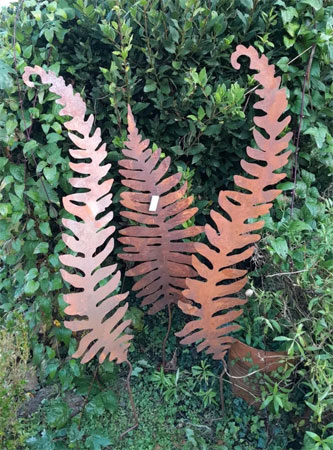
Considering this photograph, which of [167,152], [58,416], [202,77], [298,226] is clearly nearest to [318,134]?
[298,226]

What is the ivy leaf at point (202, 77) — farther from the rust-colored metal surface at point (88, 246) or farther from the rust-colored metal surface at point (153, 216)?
the rust-colored metal surface at point (88, 246)

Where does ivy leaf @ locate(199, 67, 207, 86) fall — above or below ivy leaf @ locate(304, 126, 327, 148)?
above

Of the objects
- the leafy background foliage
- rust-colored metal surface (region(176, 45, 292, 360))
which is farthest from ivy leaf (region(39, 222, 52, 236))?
rust-colored metal surface (region(176, 45, 292, 360))

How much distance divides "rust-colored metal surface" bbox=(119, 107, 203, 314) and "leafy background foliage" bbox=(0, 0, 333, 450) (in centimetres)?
23

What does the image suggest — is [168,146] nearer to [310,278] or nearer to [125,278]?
[125,278]

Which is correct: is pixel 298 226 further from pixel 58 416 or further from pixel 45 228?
pixel 58 416

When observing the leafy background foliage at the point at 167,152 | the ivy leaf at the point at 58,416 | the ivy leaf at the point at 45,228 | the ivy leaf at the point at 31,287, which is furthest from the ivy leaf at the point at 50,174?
the ivy leaf at the point at 58,416

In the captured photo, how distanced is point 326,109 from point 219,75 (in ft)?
1.84

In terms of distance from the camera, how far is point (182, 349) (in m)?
2.00

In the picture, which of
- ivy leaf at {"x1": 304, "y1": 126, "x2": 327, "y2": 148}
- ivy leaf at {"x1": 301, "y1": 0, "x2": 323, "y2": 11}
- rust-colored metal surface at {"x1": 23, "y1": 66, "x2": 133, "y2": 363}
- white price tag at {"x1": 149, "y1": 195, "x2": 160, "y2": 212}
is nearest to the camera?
rust-colored metal surface at {"x1": 23, "y1": 66, "x2": 133, "y2": 363}

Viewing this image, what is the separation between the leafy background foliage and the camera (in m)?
1.61

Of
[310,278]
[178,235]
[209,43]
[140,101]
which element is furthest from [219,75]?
[310,278]

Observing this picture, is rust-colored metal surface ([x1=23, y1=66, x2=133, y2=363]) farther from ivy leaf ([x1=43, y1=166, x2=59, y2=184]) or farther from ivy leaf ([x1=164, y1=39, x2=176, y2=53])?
ivy leaf ([x1=164, y1=39, x2=176, y2=53])

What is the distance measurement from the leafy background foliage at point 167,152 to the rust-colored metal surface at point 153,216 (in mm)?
226
